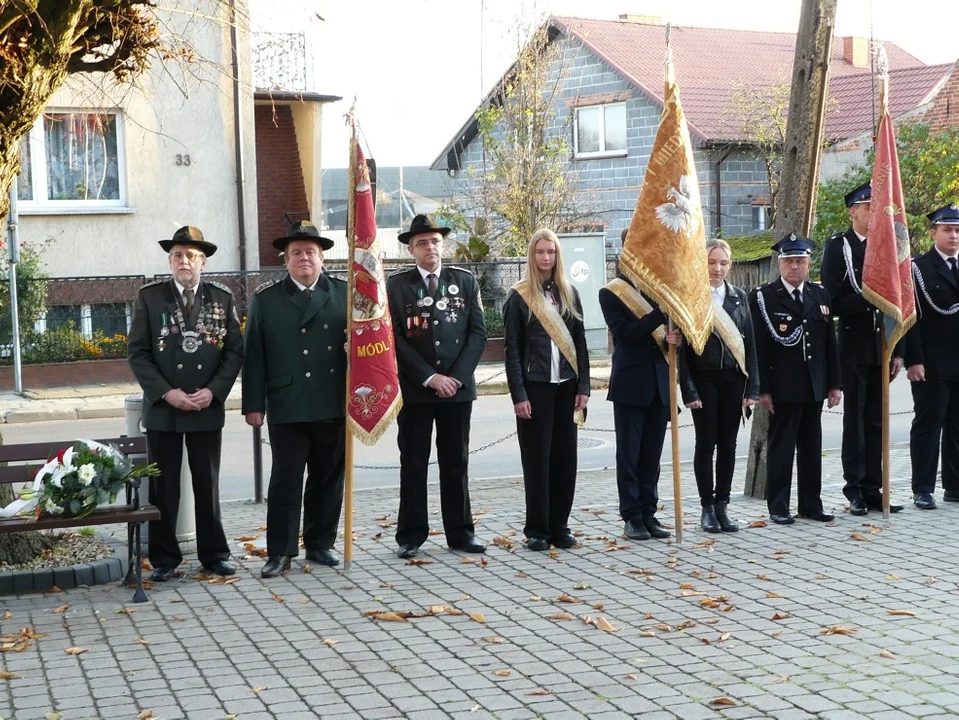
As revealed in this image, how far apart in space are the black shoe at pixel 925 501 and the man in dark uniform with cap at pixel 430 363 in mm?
3608

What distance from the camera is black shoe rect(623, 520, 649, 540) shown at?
29.8 feet

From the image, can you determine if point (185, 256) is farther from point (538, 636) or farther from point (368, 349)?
point (538, 636)

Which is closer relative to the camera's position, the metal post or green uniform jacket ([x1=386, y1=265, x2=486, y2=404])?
green uniform jacket ([x1=386, y1=265, x2=486, y2=404])

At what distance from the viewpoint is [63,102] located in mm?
23406

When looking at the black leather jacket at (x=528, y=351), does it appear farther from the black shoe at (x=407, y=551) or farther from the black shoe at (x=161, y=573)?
the black shoe at (x=161, y=573)

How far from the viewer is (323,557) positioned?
8.55 metres

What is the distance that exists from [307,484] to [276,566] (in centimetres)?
66

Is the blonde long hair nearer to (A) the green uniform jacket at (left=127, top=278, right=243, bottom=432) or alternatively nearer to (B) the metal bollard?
(A) the green uniform jacket at (left=127, top=278, right=243, bottom=432)

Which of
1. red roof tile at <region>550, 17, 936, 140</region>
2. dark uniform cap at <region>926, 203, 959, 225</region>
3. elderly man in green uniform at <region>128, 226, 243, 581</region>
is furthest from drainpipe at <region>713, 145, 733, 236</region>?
elderly man in green uniform at <region>128, 226, 243, 581</region>

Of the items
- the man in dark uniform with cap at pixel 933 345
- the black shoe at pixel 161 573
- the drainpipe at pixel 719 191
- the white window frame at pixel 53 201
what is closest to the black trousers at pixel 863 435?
the man in dark uniform with cap at pixel 933 345

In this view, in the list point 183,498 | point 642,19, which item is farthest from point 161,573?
point 642,19

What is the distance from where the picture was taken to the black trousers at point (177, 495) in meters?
8.19

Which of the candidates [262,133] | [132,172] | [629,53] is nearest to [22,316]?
[132,172]

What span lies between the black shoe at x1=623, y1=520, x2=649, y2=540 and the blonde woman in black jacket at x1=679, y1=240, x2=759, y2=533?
1.69 feet
